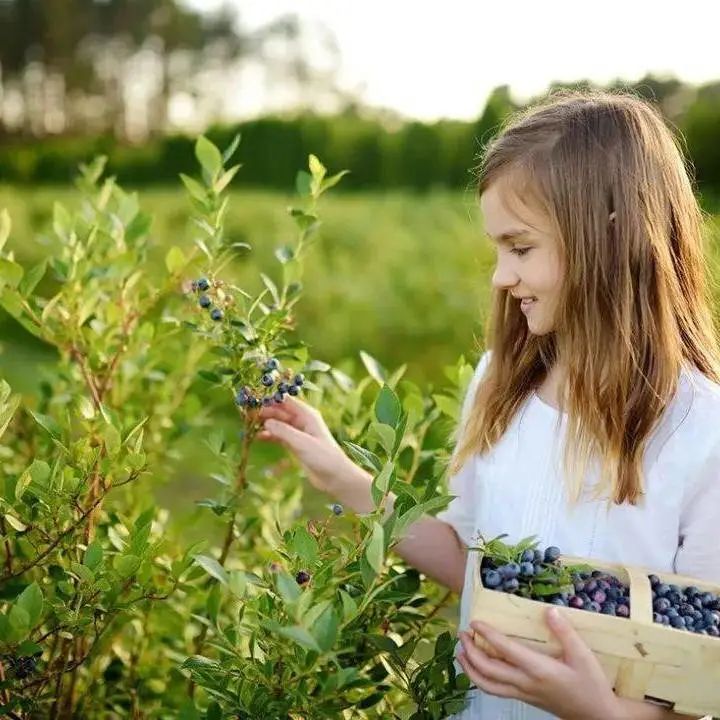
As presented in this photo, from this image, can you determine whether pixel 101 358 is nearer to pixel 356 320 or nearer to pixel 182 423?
pixel 182 423

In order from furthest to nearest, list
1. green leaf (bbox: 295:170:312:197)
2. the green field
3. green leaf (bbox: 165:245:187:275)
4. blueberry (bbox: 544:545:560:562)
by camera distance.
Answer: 1. the green field
2. green leaf (bbox: 165:245:187:275)
3. green leaf (bbox: 295:170:312:197)
4. blueberry (bbox: 544:545:560:562)

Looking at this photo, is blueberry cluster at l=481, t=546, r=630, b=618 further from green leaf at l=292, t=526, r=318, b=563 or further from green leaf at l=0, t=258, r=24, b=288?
green leaf at l=0, t=258, r=24, b=288

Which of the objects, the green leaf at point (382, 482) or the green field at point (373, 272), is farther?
the green field at point (373, 272)

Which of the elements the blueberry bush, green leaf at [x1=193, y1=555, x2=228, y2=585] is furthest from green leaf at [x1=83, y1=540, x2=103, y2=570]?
green leaf at [x1=193, y1=555, x2=228, y2=585]

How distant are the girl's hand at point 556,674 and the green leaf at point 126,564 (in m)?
0.45

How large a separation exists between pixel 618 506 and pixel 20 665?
2.56 feet

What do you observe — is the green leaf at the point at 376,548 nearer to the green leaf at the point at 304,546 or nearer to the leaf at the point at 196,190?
the green leaf at the point at 304,546

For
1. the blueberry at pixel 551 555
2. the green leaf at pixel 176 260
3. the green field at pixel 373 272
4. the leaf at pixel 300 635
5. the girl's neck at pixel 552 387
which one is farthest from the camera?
the green field at pixel 373 272

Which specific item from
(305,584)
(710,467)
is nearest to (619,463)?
(710,467)

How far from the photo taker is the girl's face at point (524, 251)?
4.59 feet

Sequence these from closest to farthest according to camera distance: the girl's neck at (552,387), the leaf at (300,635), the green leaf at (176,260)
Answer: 1. the leaf at (300,635)
2. the girl's neck at (552,387)
3. the green leaf at (176,260)

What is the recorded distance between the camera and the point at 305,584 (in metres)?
1.18

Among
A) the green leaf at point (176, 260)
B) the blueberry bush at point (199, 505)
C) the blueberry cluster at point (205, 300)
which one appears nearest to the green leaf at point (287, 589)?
the blueberry bush at point (199, 505)

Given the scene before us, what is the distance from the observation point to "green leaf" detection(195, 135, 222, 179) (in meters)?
1.61
